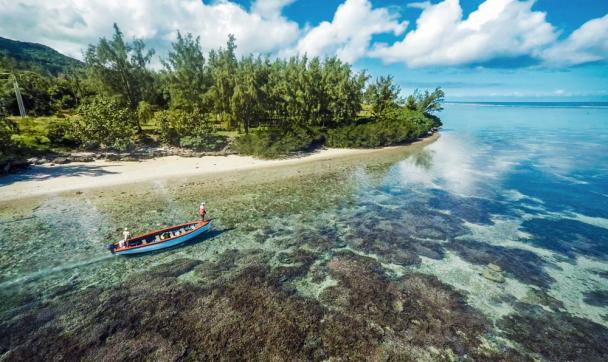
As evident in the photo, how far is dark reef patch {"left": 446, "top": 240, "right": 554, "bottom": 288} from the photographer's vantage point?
56.8 ft

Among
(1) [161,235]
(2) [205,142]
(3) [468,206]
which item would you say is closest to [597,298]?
(3) [468,206]

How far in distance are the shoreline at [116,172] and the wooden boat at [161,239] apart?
59.0ft

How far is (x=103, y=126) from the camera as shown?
131 feet

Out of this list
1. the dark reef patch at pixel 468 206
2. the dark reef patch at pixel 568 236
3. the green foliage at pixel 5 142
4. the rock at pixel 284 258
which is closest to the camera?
the rock at pixel 284 258

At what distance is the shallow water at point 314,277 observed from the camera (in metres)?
12.4

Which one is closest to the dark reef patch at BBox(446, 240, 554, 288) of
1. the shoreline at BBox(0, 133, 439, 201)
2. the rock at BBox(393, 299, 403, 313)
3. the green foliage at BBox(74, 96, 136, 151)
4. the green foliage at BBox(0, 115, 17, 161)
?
the rock at BBox(393, 299, 403, 313)

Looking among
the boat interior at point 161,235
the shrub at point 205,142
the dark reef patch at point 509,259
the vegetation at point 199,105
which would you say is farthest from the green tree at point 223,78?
the dark reef patch at point 509,259

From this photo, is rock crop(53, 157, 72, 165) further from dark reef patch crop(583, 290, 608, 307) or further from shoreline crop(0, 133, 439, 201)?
dark reef patch crop(583, 290, 608, 307)

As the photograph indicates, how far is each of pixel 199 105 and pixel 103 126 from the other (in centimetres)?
1658

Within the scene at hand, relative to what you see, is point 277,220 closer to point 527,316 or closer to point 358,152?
point 527,316

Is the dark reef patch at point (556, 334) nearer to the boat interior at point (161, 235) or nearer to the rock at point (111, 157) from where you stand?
the boat interior at point (161, 235)

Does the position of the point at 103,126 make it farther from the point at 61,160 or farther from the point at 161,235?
the point at 161,235

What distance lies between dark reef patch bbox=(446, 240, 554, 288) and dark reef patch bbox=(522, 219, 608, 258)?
3051mm

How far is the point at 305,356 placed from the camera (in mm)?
11609
